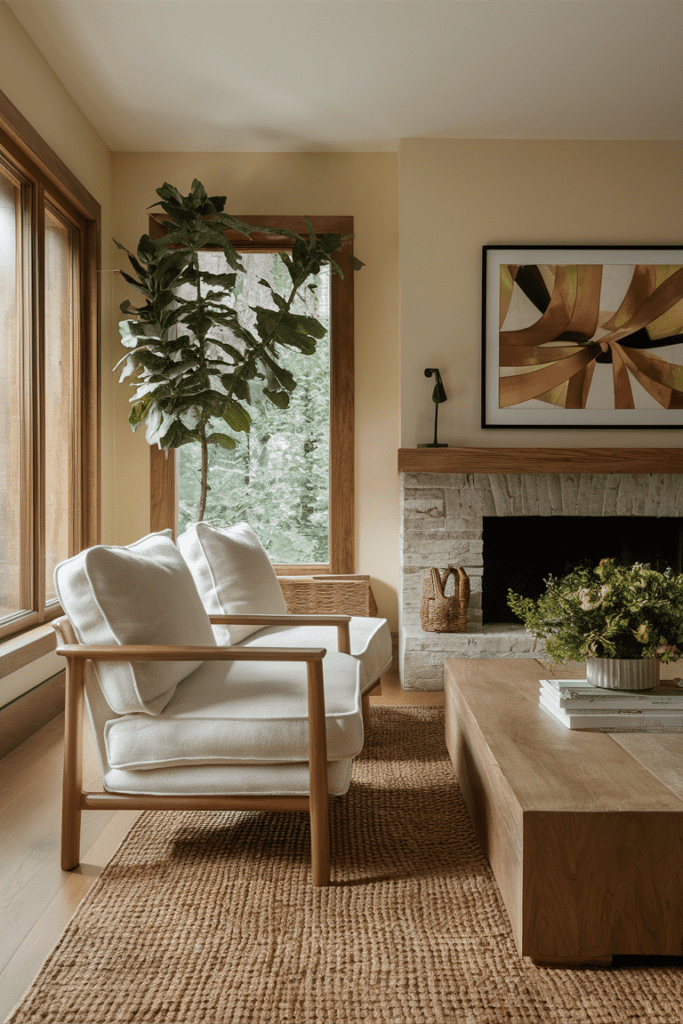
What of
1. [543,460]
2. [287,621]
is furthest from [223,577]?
[543,460]

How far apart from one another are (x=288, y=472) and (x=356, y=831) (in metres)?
2.68

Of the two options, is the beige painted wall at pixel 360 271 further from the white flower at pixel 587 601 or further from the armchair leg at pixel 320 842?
the armchair leg at pixel 320 842

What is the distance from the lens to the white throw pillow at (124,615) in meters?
1.86

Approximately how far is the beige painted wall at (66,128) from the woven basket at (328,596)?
3.81 ft

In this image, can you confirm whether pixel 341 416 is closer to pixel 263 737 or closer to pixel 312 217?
pixel 312 217

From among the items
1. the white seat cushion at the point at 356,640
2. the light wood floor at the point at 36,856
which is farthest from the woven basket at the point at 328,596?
the light wood floor at the point at 36,856

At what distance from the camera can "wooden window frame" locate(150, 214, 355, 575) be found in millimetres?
4422

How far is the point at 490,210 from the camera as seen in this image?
407cm

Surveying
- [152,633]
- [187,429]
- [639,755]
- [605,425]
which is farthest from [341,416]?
[639,755]

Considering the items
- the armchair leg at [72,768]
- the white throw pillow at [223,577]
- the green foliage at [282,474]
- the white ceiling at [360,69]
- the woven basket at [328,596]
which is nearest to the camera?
the armchair leg at [72,768]

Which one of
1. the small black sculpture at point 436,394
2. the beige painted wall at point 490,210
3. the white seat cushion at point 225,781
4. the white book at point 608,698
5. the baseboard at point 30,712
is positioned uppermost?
the beige painted wall at point 490,210

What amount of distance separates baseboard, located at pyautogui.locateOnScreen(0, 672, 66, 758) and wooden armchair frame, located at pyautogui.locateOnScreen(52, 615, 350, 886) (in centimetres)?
105

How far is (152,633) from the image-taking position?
192 cm

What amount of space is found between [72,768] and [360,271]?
3350 millimetres
